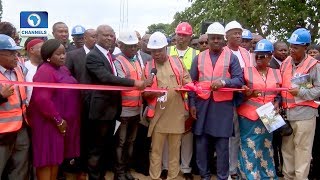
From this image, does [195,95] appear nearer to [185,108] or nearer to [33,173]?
[185,108]

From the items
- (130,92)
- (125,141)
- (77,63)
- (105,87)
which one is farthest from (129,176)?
(77,63)

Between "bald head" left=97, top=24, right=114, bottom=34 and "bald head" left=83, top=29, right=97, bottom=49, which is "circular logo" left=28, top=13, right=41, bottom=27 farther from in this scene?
"bald head" left=97, top=24, right=114, bottom=34

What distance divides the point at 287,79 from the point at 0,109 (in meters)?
3.84

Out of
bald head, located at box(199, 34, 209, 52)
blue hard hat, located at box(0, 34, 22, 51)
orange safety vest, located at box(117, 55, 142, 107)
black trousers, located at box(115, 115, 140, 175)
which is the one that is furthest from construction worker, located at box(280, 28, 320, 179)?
blue hard hat, located at box(0, 34, 22, 51)

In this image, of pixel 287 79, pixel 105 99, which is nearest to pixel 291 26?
pixel 287 79

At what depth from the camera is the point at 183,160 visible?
6.80 meters

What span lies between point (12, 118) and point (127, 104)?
69.6 inches

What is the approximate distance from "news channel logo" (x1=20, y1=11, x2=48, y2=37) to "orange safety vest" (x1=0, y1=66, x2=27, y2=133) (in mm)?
3709

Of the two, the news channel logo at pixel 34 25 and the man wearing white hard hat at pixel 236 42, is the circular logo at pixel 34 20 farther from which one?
the man wearing white hard hat at pixel 236 42

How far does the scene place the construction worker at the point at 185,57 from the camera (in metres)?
6.79

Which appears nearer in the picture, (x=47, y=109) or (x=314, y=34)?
(x=47, y=109)

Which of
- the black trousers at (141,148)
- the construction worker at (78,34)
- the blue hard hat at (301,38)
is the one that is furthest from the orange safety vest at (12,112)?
the blue hard hat at (301,38)

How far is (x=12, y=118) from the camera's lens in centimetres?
489

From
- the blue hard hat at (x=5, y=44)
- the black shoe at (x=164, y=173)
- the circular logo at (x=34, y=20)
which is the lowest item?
the black shoe at (x=164, y=173)
